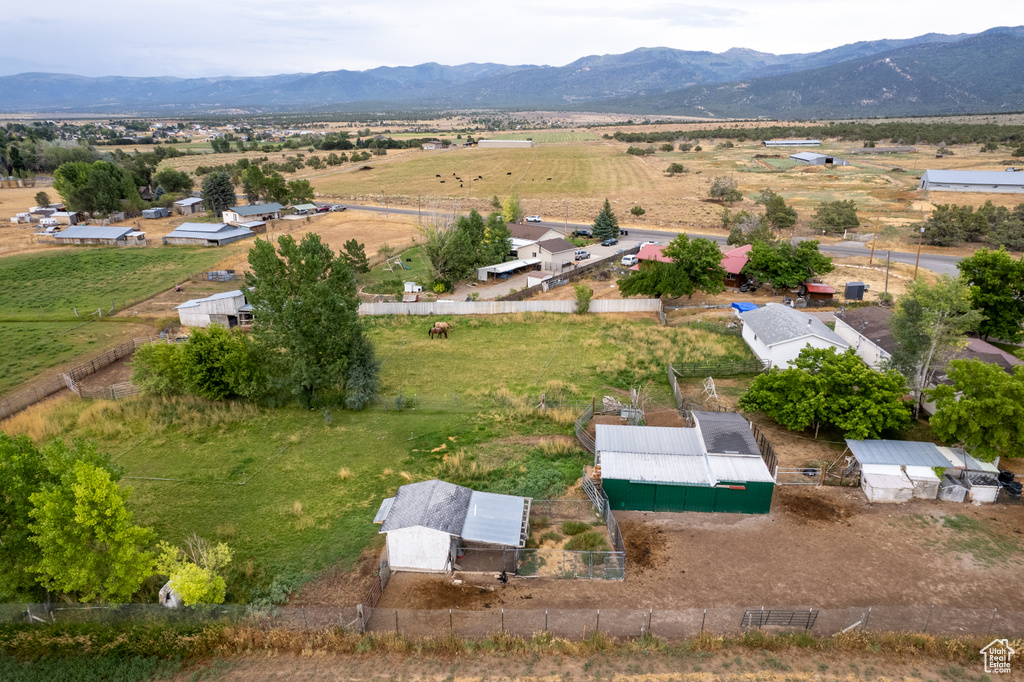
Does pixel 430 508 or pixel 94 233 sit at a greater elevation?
pixel 94 233

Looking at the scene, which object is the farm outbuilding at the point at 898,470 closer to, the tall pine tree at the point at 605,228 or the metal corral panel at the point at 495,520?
the metal corral panel at the point at 495,520

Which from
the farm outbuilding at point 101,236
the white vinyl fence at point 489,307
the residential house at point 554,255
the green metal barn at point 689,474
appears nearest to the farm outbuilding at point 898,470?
the green metal barn at point 689,474

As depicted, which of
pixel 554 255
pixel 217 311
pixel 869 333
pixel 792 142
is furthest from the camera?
pixel 792 142

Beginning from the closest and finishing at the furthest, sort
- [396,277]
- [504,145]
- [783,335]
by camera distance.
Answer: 1. [783,335]
2. [396,277]
3. [504,145]

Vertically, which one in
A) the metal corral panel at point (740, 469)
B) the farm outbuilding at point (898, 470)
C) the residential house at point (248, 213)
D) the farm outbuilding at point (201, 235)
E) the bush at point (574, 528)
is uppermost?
the residential house at point (248, 213)

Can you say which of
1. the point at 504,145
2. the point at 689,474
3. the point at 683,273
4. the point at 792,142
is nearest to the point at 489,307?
the point at 683,273

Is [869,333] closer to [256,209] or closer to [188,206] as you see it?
[256,209]

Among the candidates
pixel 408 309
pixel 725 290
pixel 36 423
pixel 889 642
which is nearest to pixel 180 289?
pixel 408 309

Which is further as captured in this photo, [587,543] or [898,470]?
[898,470]
